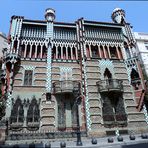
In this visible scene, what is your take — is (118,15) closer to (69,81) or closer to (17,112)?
(69,81)

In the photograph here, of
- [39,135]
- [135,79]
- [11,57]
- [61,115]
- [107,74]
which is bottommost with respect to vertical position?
[39,135]

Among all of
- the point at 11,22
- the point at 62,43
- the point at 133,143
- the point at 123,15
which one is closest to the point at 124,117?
the point at 133,143

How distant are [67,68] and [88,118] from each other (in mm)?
6272

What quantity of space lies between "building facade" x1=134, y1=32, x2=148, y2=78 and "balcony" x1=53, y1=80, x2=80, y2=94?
19231mm

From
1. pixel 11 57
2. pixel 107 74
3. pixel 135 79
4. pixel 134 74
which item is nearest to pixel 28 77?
pixel 11 57

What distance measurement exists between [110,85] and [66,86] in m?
4.95

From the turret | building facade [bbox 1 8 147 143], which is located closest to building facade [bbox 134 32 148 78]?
the turret

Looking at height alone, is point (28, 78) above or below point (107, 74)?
below

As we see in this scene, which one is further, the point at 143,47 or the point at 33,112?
the point at 143,47

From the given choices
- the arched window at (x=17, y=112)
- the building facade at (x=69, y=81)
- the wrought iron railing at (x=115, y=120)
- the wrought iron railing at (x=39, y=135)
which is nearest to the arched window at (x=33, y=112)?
the building facade at (x=69, y=81)

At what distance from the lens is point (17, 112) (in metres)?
16.2

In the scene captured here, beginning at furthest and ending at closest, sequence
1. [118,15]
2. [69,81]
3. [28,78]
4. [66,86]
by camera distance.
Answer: [118,15]
[28,78]
[69,81]
[66,86]

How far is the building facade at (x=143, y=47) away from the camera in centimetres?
3268

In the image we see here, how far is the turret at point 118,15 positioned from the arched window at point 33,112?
1648 centimetres
